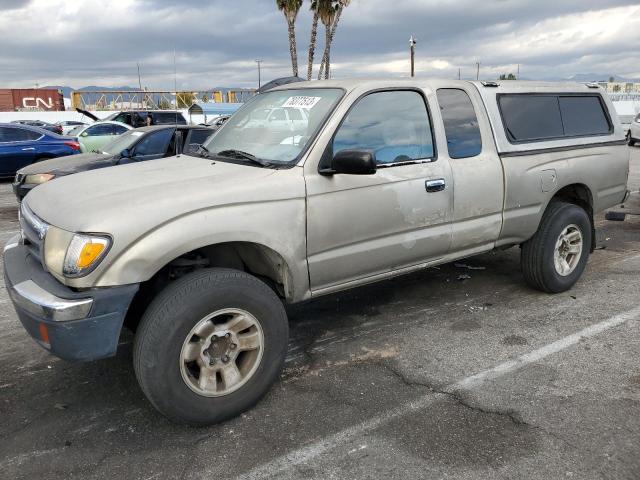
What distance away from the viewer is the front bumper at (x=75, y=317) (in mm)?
2543

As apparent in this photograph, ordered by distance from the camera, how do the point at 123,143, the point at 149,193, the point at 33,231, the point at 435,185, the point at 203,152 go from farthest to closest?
the point at 123,143 → the point at 203,152 → the point at 435,185 → the point at 33,231 → the point at 149,193

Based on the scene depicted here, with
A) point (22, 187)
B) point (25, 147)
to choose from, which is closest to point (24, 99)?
point (25, 147)

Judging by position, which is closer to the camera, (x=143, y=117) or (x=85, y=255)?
(x=85, y=255)

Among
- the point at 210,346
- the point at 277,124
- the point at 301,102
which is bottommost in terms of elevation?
the point at 210,346

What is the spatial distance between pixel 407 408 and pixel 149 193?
6.16ft

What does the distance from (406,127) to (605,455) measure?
230cm

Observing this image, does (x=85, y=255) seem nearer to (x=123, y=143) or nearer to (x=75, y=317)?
(x=75, y=317)

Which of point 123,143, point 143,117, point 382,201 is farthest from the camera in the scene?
point 143,117

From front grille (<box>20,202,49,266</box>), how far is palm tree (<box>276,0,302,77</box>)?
24043mm

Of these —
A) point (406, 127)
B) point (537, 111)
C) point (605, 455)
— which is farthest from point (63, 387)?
point (537, 111)

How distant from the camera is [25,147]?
41.8 feet

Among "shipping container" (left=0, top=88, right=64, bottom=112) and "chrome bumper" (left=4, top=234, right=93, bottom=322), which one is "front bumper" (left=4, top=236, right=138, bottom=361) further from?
"shipping container" (left=0, top=88, right=64, bottom=112)

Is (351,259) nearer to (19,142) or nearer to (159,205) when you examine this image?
(159,205)

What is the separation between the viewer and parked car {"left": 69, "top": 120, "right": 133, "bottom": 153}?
1597 centimetres
